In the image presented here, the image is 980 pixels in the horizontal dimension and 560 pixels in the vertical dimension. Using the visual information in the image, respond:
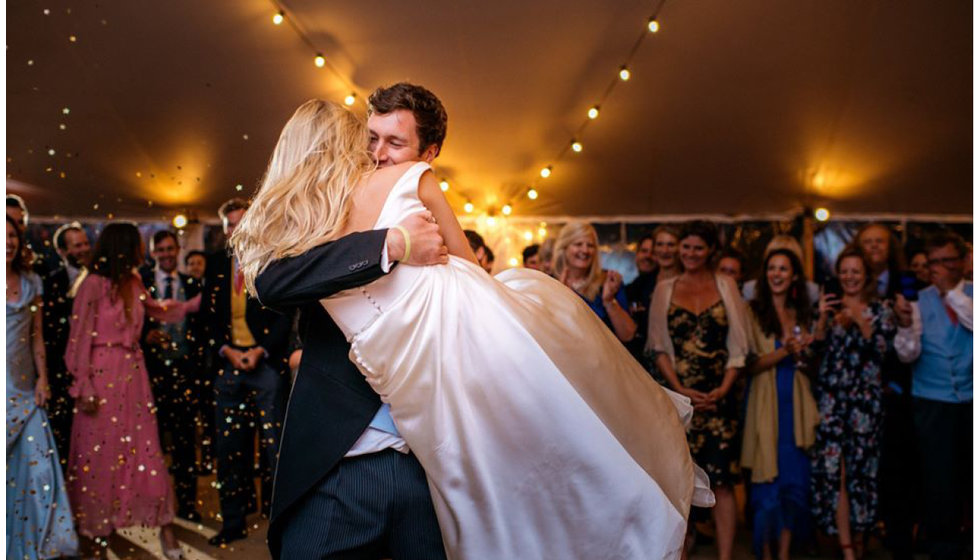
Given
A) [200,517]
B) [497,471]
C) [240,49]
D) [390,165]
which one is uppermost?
[240,49]

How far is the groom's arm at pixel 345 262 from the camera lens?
165 centimetres

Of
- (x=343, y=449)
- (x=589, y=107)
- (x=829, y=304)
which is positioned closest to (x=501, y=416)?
(x=343, y=449)

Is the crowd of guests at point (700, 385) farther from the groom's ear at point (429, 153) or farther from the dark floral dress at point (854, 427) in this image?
the groom's ear at point (429, 153)

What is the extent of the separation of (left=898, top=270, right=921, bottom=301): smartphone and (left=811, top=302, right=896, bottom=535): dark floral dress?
1.55 feet

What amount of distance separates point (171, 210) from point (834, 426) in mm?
3004

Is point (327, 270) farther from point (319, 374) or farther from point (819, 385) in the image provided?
point (819, 385)

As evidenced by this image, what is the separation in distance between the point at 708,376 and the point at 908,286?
1257 millimetres

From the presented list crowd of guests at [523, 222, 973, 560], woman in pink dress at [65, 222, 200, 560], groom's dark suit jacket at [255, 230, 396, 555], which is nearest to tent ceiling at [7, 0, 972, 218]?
woman in pink dress at [65, 222, 200, 560]

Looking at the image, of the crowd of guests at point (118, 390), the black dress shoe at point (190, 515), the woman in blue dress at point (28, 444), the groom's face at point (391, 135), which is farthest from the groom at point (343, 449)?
the black dress shoe at point (190, 515)

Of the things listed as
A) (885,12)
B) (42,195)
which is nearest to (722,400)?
(885,12)

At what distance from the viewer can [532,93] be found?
598cm

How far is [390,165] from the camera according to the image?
1.92 metres

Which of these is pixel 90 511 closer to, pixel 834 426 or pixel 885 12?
pixel 834 426

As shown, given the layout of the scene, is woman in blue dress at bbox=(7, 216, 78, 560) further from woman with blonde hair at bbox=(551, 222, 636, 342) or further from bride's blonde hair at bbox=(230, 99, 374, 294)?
bride's blonde hair at bbox=(230, 99, 374, 294)
